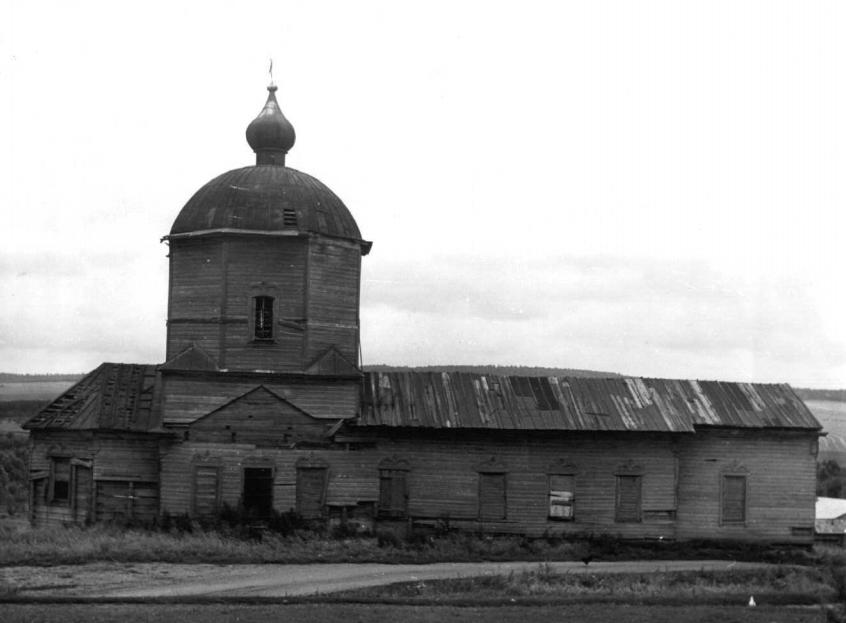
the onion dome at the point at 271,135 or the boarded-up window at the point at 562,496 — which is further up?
the onion dome at the point at 271,135

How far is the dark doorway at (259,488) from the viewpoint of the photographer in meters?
→ 29.1

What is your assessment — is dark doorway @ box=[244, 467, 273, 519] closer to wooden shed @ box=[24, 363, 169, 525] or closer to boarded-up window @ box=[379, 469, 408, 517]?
wooden shed @ box=[24, 363, 169, 525]

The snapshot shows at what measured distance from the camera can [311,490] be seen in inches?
1162

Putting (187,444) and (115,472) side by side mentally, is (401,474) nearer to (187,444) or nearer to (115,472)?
(187,444)

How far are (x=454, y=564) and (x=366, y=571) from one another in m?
3.10

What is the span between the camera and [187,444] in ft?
95.0

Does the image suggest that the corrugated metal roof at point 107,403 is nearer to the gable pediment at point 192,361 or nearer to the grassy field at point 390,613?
the gable pediment at point 192,361

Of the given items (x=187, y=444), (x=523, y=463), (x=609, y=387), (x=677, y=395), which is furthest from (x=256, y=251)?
(x=677, y=395)

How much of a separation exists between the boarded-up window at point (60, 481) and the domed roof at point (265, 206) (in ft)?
24.5

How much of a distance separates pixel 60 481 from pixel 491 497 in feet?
41.7

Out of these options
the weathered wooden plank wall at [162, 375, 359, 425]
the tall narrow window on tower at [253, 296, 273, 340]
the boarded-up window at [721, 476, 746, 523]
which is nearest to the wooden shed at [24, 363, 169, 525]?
the weathered wooden plank wall at [162, 375, 359, 425]

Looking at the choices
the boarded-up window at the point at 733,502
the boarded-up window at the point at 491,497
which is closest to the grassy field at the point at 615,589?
the boarded-up window at the point at 491,497

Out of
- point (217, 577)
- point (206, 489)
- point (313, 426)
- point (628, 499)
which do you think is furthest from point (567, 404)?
point (217, 577)

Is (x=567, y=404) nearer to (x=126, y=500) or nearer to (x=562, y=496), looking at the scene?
(x=562, y=496)
